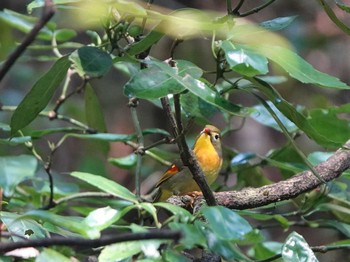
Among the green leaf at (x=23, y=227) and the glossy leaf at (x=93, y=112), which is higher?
the green leaf at (x=23, y=227)

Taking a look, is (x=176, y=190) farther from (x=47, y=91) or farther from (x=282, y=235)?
(x=282, y=235)

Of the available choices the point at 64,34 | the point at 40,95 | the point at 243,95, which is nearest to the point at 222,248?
the point at 40,95

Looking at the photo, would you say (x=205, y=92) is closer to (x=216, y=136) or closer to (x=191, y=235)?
(x=191, y=235)

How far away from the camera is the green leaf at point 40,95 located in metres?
1.52

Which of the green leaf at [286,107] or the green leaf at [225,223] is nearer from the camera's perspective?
the green leaf at [225,223]

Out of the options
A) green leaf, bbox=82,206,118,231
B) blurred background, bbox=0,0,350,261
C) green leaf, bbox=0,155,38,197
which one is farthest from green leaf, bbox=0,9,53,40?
blurred background, bbox=0,0,350,261

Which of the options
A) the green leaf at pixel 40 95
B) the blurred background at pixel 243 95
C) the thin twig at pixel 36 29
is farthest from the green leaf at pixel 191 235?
the blurred background at pixel 243 95

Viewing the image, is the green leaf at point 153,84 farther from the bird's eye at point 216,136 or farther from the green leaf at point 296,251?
the bird's eye at point 216,136

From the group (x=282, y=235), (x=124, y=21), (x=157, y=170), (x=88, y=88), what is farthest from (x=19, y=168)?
(x=282, y=235)

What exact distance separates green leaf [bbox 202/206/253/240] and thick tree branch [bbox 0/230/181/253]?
Answer: 0.82ft

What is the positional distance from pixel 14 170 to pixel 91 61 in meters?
0.28

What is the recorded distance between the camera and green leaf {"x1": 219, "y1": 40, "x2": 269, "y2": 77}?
1335 millimetres

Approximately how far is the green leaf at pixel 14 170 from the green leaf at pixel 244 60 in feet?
1.36

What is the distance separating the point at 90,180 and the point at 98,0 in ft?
1.03
